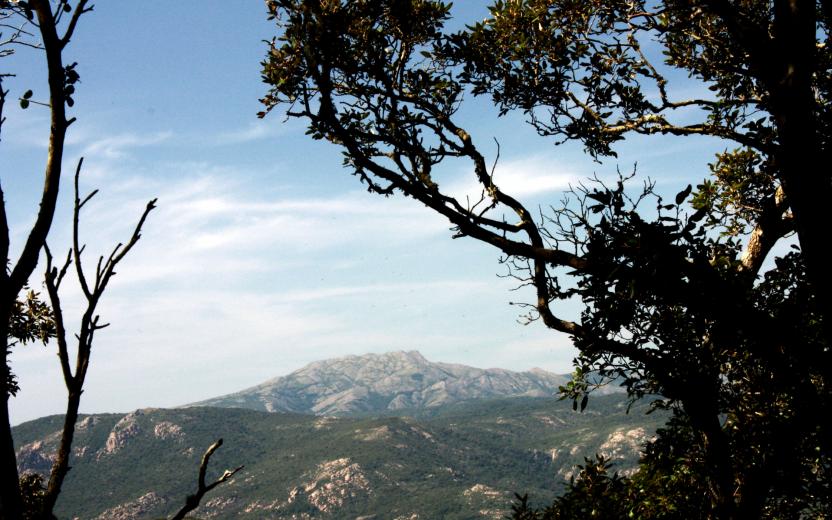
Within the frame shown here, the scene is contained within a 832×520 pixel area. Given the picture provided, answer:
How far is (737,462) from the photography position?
11.7 metres

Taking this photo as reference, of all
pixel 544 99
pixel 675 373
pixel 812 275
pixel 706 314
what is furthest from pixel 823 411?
pixel 544 99

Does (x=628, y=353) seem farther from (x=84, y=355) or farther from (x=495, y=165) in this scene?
(x=84, y=355)

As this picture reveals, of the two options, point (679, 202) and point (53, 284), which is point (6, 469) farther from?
point (679, 202)

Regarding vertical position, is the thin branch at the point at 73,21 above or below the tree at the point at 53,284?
above

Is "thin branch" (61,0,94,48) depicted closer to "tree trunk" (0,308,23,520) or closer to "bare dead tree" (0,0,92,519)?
"bare dead tree" (0,0,92,519)

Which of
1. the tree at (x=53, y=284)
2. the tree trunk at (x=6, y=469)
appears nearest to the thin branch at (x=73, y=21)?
the tree at (x=53, y=284)

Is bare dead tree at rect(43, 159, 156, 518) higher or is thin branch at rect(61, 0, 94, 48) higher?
thin branch at rect(61, 0, 94, 48)

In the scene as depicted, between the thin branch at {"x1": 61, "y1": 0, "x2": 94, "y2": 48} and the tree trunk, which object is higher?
the thin branch at {"x1": 61, "y1": 0, "x2": 94, "y2": 48}

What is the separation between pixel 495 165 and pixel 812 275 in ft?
16.5

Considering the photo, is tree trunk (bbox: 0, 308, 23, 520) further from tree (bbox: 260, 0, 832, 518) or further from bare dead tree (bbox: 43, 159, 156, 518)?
tree (bbox: 260, 0, 832, 518)

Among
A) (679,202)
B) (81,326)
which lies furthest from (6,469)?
(679,202)

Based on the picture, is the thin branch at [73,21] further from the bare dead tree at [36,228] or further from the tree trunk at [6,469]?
the tree trunk at [6,469]

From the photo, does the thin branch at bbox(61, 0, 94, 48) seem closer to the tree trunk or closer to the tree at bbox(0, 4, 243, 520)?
the tree at bbox(0, 4, 243, 520)

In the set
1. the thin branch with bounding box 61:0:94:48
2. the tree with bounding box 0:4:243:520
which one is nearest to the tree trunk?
the tree with bounding box 0:4:243:520
